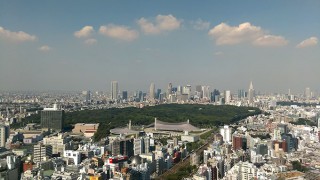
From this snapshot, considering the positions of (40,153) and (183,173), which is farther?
(40,153)

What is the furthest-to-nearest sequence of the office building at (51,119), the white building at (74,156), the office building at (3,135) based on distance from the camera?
the office building at (51,119), the office building at (3,135), the white building at (74,156)

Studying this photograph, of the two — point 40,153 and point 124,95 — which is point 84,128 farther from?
point 124,95

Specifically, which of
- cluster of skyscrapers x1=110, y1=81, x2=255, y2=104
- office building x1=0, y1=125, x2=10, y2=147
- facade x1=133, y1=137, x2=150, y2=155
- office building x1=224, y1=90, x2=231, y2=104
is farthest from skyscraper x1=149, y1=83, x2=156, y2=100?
facade x1=133, y1=137, x2=150, y2=155

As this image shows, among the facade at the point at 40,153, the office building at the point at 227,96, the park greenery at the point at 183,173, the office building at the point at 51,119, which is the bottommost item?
the park greenery at the point at 183,173

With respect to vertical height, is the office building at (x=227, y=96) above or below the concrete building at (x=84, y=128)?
above

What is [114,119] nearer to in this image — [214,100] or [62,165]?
[62,165]

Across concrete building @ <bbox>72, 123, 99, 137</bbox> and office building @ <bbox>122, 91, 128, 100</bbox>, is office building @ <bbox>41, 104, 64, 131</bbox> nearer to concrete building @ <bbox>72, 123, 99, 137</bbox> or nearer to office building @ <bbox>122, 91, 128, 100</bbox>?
concrete building @ <bbox>72, 123, 99, 137</bbox>

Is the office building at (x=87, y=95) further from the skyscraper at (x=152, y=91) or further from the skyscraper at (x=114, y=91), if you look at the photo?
the skyscraper at (x=152, y=91)

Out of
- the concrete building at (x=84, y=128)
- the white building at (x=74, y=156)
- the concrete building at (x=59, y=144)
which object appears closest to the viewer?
the white building at (x=74, y=156)

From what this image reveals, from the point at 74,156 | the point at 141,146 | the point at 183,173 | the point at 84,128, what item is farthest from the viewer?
the point at 84,128

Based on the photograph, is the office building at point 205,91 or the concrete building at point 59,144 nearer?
the concrete building at point 59,144

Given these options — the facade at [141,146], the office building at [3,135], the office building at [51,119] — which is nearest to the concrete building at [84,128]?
the office building at [51,119]

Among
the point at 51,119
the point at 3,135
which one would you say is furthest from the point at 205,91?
the point at 3,135
